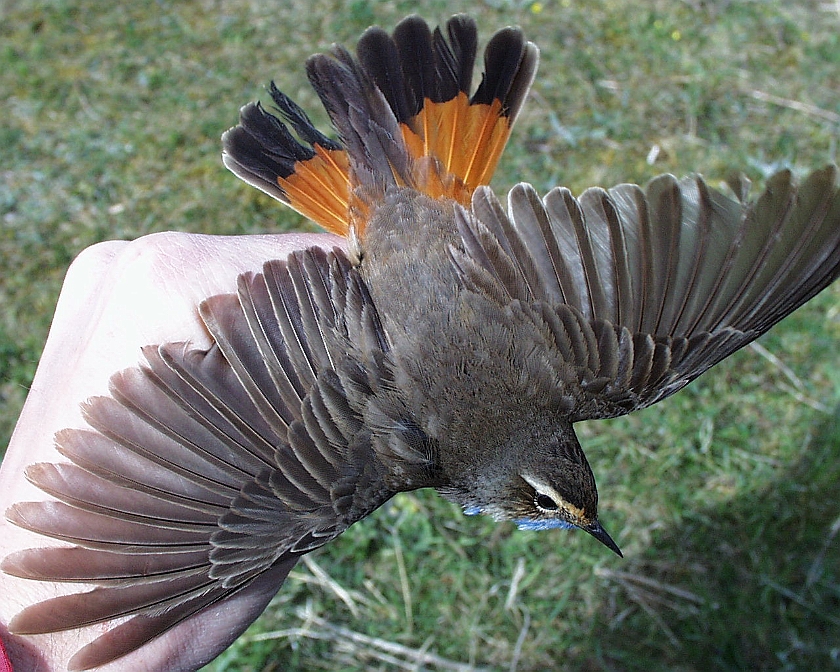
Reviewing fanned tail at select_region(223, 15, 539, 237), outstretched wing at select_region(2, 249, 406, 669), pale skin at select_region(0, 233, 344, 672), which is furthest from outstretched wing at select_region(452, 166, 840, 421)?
pale skin at select_region(0, 233, 344, 672)

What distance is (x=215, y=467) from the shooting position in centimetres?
292

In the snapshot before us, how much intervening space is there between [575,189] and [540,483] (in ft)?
11.2

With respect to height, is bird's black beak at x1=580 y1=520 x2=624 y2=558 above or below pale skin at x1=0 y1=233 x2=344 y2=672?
below

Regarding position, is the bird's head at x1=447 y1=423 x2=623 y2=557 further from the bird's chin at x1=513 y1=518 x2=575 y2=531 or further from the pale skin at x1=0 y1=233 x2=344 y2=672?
the pale skin at x1=0 y1=233 x2=344 y2=672

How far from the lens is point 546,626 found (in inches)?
186

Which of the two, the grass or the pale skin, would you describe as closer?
the pale skin

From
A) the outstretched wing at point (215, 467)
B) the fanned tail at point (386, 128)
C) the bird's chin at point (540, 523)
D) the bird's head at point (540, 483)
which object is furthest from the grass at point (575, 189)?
the fanned tail at point (386, 128)

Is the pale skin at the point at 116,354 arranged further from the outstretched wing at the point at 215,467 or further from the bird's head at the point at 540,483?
the bird's head at the point at 540,483

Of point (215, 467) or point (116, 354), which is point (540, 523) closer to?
point (215, 467)

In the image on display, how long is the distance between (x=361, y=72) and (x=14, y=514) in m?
2.42

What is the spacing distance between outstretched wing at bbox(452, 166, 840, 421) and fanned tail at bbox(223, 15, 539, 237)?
46cm

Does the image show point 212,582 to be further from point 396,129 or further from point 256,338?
point 396,129

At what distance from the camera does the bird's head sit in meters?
3.27

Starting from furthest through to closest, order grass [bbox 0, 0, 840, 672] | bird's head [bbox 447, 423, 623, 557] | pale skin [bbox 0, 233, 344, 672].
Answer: grass [bbox 0, 0, 840, 672] < bird's head [bbox 447, 423, 623, 557] < pale skin [bbox 0, 233, 344, 672]
